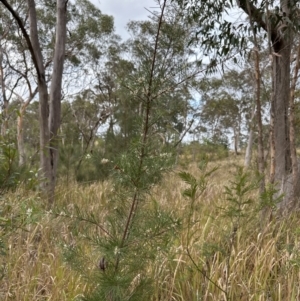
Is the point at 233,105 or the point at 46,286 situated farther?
the point at 233,105

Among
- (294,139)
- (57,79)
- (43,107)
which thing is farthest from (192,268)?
(57,79)

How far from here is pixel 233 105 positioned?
20031 millimetres

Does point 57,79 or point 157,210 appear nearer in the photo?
point 157,210

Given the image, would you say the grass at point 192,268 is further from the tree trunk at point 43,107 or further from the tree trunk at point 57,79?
the tree trunk at point 57,79

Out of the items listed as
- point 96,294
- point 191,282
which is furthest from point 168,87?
point 191,282

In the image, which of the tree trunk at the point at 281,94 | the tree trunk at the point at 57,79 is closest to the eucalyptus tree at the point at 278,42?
the tree trunk at the point at 281,94

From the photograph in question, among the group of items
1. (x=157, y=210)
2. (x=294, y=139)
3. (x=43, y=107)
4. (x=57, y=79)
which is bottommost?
(x=157, y=210)

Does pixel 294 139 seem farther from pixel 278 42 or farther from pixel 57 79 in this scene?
pixel 57 79

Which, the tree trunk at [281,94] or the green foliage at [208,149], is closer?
the green foliage at [208,149]

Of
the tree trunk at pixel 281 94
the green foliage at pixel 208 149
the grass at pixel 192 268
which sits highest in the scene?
the tree trunk at pixel 281 94

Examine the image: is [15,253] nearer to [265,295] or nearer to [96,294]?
[96,294]

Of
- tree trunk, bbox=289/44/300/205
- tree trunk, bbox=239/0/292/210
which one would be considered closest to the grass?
tree trunk, bbox=289/44/300/205

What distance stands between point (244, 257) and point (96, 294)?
1.52m

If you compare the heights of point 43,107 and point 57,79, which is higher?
point 57,79
